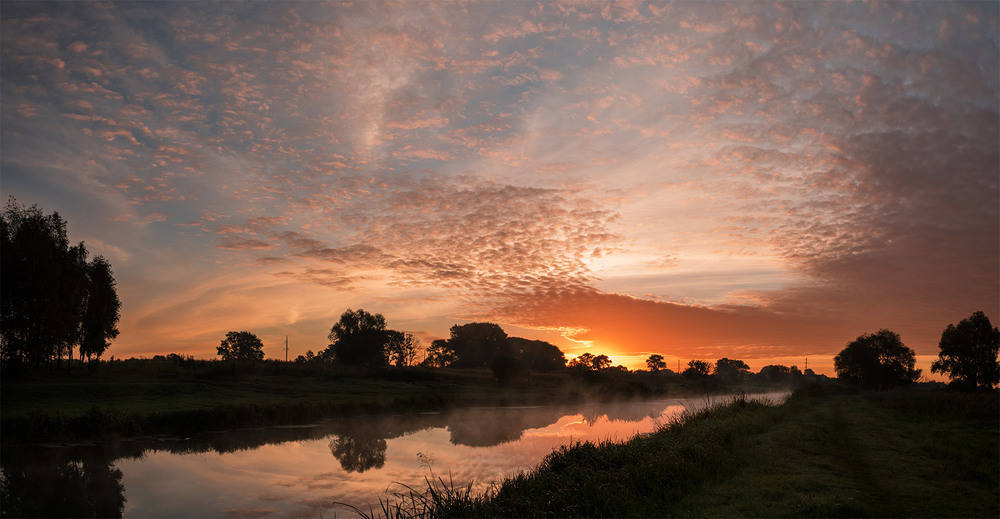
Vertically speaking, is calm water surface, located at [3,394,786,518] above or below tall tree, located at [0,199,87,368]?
below

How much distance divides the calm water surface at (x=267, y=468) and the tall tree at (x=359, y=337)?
60.4 m

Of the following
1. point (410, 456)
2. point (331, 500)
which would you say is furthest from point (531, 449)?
point (331, 500)

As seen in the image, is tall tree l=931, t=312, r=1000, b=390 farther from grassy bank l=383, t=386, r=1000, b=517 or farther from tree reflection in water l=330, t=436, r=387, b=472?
tree reflection in water l=330, t=436, r=387, b=472

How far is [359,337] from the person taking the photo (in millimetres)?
94812

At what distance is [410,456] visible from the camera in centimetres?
2466

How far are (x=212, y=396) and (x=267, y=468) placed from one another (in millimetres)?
22156

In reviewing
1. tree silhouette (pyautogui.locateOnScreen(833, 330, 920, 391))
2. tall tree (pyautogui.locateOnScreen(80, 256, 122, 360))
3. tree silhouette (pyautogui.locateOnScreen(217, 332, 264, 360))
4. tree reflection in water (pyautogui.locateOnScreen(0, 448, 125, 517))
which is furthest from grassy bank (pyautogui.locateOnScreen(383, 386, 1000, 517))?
tree silhouette (pyautogui.locateOnScreen(217, 332, 264, 360))

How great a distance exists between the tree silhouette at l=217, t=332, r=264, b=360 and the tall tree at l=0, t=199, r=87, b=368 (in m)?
103

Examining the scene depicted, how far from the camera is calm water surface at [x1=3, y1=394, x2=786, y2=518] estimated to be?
16.4 metres

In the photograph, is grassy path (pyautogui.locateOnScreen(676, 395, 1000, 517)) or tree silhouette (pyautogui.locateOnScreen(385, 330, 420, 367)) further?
tree silhouette (pyautogui.locateOnScreen(385, 330, 420, 367))

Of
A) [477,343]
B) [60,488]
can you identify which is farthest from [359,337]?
[60,488]

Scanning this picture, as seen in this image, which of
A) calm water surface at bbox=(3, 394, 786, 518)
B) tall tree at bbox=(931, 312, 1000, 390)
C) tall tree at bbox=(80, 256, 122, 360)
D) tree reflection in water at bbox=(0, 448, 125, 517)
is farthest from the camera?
tall tree at bbox=(931, 312, 1000, 390)

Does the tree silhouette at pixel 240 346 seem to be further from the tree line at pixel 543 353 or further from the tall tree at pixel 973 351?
the tall tree at pixel 973 351

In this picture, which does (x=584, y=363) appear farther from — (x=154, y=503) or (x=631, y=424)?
(x=154, y=503)
